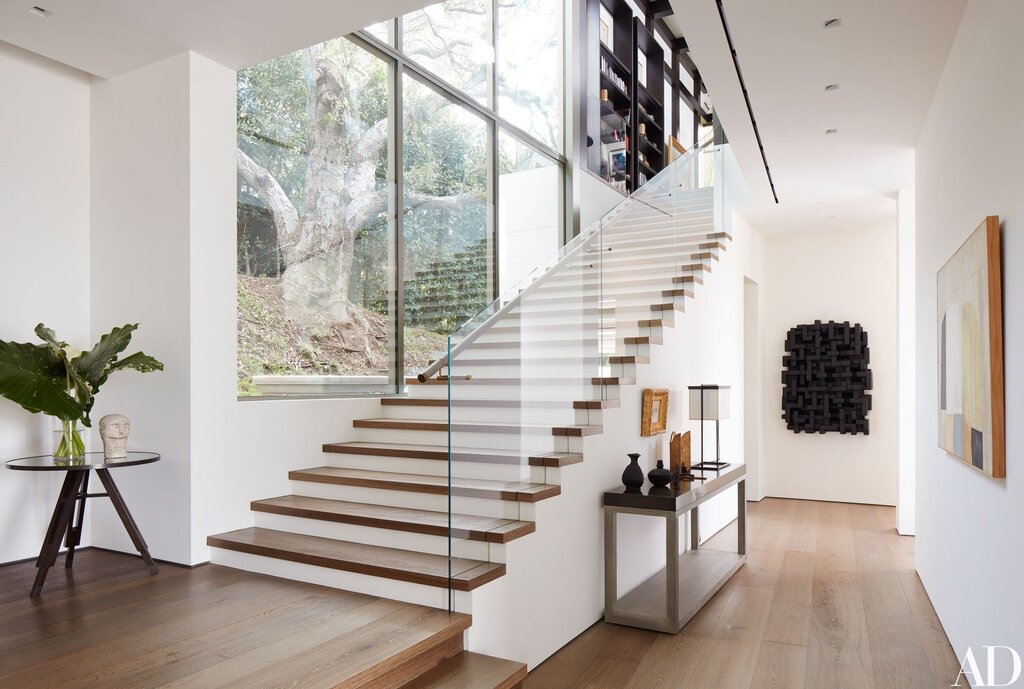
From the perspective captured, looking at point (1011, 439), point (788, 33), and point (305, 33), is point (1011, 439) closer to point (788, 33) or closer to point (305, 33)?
point (788, 33)

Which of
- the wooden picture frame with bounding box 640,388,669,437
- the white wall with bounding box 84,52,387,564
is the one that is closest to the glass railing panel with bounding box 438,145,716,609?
the wooden picture frame with bounding box 640,388,669,437

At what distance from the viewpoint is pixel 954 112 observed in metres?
3.60

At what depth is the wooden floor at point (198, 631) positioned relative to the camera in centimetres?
243

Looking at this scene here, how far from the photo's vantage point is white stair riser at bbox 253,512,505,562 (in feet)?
10.7

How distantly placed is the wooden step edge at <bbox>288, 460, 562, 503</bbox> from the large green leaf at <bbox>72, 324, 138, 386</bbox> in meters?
1.21

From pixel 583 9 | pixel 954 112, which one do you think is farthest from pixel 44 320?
pixel 583 9

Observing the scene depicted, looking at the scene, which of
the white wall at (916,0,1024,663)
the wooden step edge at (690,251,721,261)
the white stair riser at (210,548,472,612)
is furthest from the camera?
the wooden step edge at (690,251,721,261)

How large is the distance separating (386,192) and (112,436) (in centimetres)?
271

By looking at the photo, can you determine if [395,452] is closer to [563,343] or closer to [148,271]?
[563,343]

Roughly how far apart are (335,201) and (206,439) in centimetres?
198

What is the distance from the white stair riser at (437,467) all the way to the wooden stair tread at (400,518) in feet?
0.65

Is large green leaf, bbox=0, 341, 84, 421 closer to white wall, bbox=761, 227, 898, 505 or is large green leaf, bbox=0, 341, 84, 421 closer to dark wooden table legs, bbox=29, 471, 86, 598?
dark wooden table legs, bbox=29, 471, 86, 598

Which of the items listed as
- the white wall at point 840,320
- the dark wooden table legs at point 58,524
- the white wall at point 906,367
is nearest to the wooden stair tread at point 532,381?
the dark wooden table legs at point 58,524

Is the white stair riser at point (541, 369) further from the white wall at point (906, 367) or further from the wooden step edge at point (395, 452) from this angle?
the white wall at point (906, 367)
